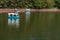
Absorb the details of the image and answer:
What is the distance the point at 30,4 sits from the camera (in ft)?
218

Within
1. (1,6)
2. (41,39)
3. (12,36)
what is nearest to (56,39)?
(41,39)

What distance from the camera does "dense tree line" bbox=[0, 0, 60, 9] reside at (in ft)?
207

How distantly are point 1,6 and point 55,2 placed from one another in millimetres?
18599

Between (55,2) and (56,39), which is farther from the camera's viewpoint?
(55,2)

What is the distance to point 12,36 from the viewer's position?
80.6 ft

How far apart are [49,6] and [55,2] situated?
488 centimetres

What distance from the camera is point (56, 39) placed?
75.0 ft

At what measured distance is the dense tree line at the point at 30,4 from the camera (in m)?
63.0

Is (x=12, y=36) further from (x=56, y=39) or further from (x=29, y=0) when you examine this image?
(x=29, y=0)

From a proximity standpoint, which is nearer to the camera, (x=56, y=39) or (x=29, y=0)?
(x=56, y=39)

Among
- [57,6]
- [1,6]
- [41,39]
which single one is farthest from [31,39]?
[57,6]

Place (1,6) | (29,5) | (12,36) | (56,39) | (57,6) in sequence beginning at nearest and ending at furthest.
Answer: (56,39) < (12,36) < (1,6) < (29,5) < (57,6)

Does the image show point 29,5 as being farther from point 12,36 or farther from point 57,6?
point 12,36

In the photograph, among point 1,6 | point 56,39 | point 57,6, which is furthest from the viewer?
point 57,6
